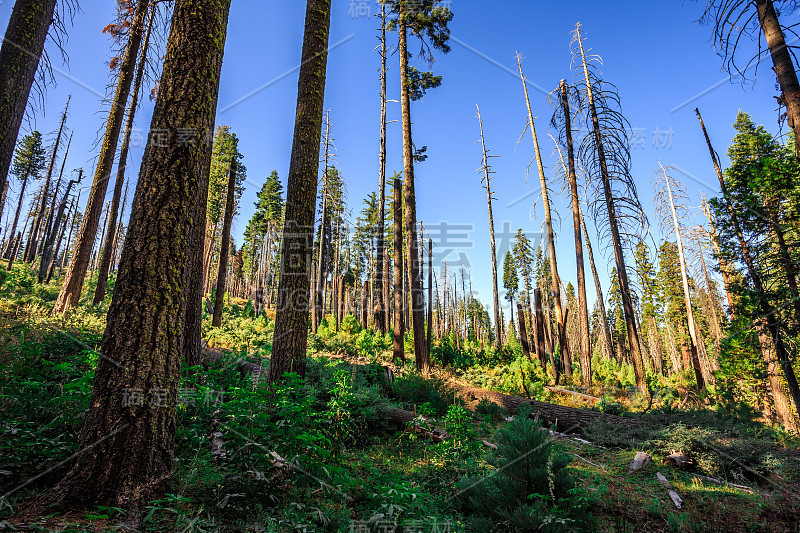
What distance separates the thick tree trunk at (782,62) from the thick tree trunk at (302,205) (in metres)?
7.31

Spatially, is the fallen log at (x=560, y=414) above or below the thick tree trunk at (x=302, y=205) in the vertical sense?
below

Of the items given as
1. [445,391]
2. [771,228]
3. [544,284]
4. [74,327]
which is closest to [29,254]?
[74,327]

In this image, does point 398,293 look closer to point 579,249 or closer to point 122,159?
point 579,249

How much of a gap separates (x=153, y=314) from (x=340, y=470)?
6.91 ft

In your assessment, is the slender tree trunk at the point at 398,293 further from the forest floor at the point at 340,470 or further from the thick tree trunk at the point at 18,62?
the thick tree trunk at the point at 18,62

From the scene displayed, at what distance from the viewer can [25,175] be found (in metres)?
33.1

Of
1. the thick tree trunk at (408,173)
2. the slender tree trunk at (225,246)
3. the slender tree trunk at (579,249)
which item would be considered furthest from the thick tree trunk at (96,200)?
the slender tree trunk at (579,249)

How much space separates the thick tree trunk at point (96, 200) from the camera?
10.8 m

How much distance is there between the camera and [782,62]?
530 cm

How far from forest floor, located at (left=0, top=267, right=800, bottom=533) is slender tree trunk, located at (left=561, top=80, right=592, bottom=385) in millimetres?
7714

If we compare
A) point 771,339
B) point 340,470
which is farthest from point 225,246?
point 771,339

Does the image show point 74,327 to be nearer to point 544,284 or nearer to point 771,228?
point 771,228

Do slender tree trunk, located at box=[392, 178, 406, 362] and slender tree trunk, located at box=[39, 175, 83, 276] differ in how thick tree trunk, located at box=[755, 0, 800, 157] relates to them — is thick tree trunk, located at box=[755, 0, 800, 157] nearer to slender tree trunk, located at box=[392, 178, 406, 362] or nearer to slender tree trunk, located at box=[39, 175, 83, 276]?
slender tree trunk, located at box=[392, 178, 406, 362]

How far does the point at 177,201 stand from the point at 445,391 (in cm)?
773
